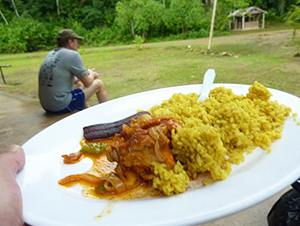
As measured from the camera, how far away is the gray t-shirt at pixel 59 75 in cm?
364

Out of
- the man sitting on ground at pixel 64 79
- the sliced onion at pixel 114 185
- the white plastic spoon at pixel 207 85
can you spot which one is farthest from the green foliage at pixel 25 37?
the sliced onion at pixel 114 185

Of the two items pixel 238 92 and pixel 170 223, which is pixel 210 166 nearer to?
pixel 170 223

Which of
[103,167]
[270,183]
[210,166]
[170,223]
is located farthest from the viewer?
[103,167]

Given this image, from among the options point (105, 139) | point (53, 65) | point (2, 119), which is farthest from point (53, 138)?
point (2, 119)

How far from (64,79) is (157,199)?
3.21 m

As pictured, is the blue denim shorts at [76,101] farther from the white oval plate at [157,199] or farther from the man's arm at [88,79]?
the white oval plate at [157,199]

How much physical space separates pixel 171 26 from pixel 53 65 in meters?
17.8

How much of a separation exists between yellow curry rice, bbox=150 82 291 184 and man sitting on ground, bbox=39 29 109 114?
2545mm

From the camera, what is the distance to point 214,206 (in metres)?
0.73

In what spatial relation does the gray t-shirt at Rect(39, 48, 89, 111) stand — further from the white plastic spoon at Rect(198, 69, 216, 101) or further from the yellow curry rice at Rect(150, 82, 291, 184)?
the yellow curry rice at Rect(150, 82, 291, 184)

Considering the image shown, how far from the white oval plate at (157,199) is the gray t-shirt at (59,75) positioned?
267cm

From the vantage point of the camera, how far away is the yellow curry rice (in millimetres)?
932

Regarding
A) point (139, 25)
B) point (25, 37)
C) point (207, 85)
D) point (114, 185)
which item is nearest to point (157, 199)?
point (114, 185)

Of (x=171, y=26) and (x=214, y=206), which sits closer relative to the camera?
(x=214, y=206)
